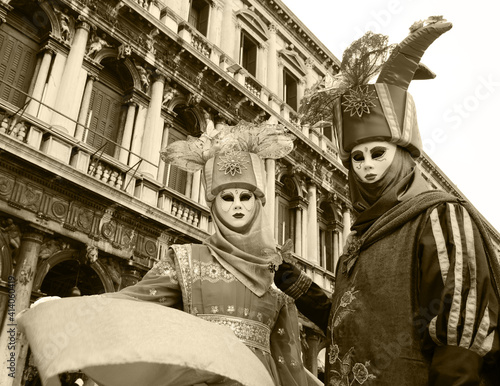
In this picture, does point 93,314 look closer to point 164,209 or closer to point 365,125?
point 365,125

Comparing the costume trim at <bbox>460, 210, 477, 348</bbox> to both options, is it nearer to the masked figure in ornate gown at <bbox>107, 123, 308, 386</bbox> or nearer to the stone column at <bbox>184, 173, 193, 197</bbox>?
the masked figure in ornate gown at <bbox>107, 123, 308, 386</bbox>

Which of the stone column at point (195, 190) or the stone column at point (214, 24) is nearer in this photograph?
the stone column at point (195, 190)

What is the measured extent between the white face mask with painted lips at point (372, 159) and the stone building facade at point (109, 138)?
3.20 meters

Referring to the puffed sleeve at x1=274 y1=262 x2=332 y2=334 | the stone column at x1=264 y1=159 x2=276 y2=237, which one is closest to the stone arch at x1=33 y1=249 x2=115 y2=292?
the stone column at x1=264 y1=159 x2=276 y2=237

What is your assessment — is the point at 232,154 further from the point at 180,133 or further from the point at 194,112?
the point at 194,112

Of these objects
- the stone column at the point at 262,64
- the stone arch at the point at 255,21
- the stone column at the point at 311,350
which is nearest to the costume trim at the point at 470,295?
the stone column at the point at 311,350

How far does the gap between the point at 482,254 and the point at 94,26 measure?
26.7 ft

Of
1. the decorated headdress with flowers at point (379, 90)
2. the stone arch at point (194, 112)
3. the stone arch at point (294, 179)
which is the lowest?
the decorated headdress with flowers at point (379, 90)

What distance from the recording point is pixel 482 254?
157cm

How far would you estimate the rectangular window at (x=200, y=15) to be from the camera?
38.4 ft

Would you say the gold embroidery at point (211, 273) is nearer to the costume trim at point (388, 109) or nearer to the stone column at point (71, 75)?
the costume trim at point (388, 109)

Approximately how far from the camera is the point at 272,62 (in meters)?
13.6

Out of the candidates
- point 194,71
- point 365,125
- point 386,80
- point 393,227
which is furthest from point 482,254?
point 194,71

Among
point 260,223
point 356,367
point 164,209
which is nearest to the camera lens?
point 356,367
